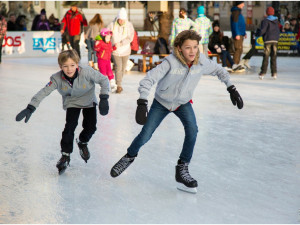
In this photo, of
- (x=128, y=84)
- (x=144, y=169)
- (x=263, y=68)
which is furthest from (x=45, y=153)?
(x=263, y=68)

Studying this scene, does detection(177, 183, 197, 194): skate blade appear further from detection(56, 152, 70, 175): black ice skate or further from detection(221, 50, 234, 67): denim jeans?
detection(221, 50, 234, 67): denim jeans

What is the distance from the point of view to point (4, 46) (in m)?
18.8

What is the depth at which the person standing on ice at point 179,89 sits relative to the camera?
356 cm

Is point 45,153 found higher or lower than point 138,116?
lower

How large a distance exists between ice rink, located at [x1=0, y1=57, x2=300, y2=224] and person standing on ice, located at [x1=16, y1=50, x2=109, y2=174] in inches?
14.0

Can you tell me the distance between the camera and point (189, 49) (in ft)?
11.7

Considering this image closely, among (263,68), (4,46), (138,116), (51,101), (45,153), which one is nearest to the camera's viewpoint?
(138,116)

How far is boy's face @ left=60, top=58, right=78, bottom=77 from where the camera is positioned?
387 cm

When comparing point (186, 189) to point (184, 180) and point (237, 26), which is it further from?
point (237, 26)

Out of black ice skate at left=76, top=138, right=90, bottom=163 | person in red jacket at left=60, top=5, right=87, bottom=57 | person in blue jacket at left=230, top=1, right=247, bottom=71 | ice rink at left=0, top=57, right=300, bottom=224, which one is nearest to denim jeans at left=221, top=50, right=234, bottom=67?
person in blue jacket at left=230, top=1, right=247, bottom=71

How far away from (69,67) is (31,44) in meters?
16.0

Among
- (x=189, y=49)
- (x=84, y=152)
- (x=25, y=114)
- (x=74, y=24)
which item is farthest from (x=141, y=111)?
(x=74, y=24)

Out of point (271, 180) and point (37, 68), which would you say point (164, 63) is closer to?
point (271, 180)

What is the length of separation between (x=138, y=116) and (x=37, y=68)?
11171mm
